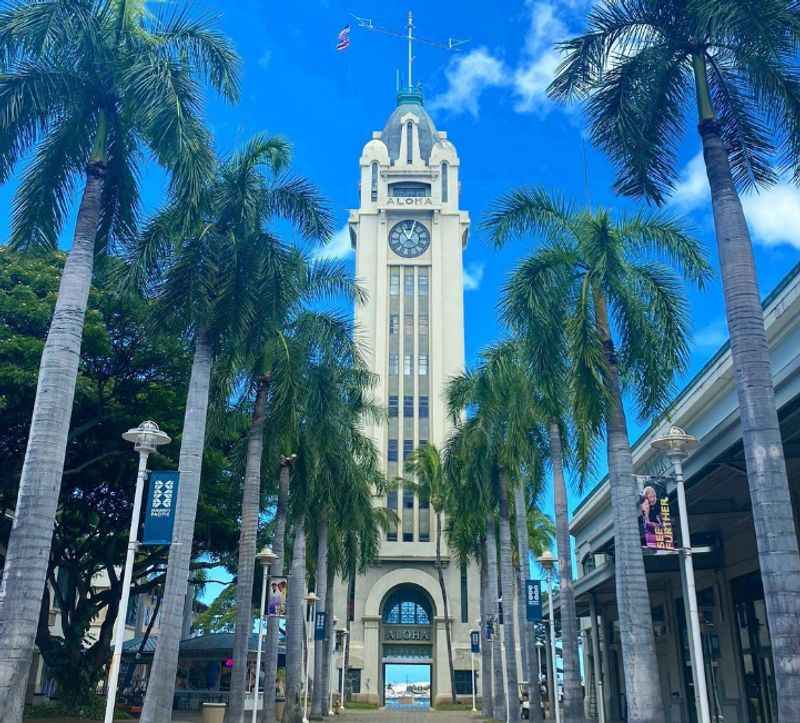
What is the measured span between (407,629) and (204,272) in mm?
56837

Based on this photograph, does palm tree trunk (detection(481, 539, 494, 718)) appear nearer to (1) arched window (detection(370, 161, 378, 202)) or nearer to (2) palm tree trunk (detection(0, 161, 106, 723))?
(2) palm tree trunk (detection(0, 161, 106, 723))

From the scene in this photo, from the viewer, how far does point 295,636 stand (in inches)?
1229

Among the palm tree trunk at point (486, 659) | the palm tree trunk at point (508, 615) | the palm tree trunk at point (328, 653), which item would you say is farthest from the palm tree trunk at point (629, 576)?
the palm tree trunk at point (486, 659)

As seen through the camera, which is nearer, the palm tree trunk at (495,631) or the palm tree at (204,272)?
the palm tree at (204,272)

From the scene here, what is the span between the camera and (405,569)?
69.5 meters

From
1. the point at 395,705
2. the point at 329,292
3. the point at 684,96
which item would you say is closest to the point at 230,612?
the point at 395,705

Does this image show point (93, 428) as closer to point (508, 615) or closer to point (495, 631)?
point (508, 615)

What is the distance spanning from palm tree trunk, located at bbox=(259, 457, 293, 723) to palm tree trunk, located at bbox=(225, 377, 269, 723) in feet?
7.53

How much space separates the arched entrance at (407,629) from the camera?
Result: 7012 cm

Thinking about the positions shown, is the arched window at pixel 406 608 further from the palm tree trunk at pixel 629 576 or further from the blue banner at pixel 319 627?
the palm tree trunk at pixel 629 576

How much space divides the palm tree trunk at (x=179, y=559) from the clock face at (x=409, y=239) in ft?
197

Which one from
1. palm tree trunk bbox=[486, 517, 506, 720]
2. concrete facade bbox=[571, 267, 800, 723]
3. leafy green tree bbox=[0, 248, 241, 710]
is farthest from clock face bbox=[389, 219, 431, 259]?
leafy green tree bbox=[0, 248, 241, 710]

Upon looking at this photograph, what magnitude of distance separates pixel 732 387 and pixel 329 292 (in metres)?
13.1

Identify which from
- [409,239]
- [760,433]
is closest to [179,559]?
[760,433]
